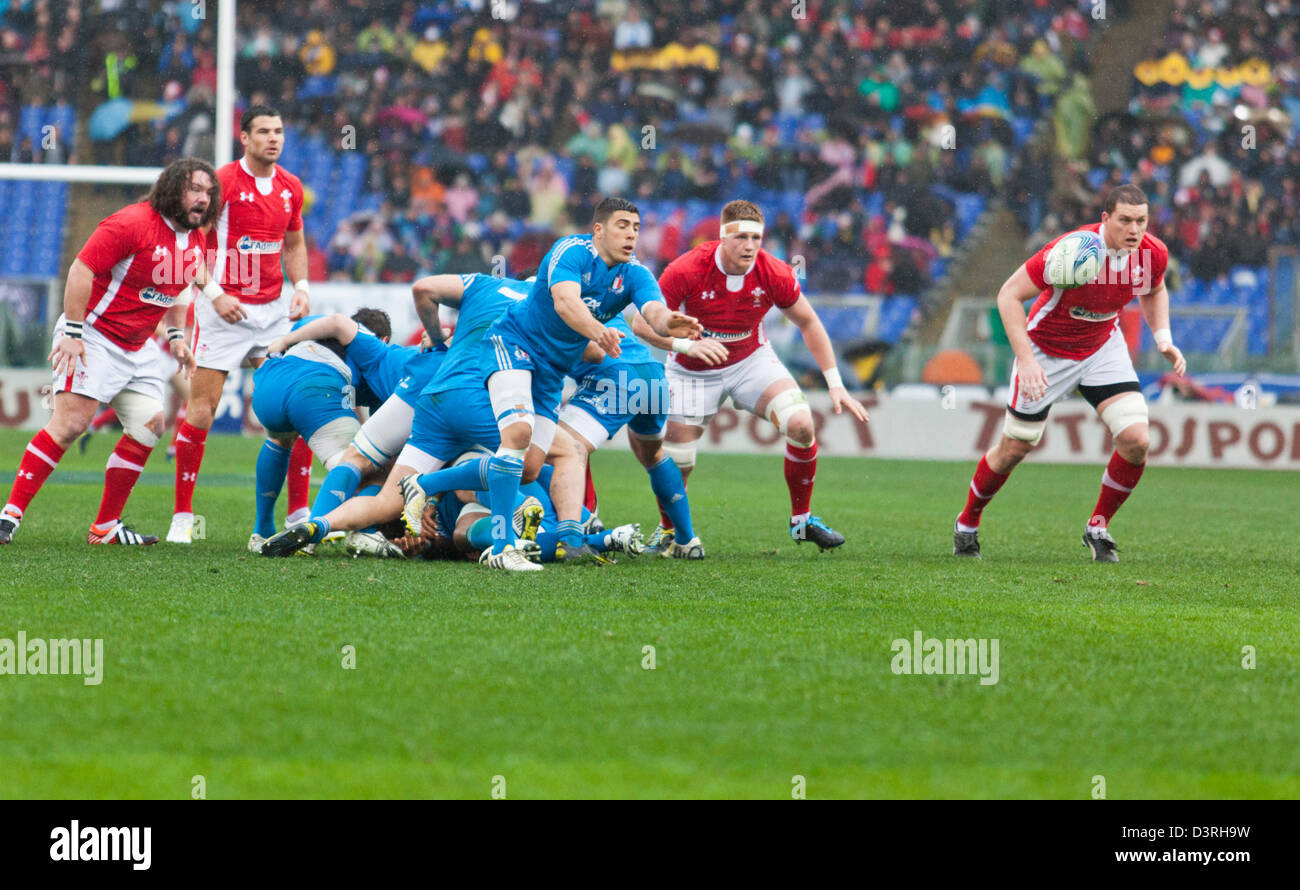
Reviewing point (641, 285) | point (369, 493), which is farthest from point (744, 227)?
point (369, 493)

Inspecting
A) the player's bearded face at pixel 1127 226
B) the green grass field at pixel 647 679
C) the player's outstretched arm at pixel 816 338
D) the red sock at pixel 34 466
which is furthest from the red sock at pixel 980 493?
the red sock at pixel 34 466

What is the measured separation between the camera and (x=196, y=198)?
7.16 m

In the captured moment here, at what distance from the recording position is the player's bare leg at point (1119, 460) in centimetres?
768

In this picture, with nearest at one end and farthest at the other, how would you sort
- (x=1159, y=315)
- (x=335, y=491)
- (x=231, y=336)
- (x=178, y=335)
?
(x=335, y=491) → (x=178, y=335) → (x=231, y=336) → (x=1159, y=315)

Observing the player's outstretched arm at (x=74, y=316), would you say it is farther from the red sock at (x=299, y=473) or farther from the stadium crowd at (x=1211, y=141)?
the stadium crowd at (x=1211, y=141)

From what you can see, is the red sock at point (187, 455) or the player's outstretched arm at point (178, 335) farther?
the red sock at point (187, 455)

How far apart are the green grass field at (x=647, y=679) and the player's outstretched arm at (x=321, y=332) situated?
106cm

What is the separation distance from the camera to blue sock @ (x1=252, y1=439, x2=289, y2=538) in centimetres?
736

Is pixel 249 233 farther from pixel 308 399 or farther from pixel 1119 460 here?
pixel 1119 460

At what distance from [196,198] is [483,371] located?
1.70 m

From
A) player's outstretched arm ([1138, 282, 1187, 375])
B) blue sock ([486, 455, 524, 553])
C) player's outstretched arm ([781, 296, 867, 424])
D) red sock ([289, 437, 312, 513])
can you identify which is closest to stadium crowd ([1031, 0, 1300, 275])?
player's outstretched arm ([1138, 282, 1187, 375])

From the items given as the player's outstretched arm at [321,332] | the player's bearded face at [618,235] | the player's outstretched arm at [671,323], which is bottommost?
the player's outstretched arm at [671,323]

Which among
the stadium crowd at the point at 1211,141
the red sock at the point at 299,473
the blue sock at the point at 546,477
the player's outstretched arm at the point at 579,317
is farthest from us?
the stadium crowd at the point at 1211,141

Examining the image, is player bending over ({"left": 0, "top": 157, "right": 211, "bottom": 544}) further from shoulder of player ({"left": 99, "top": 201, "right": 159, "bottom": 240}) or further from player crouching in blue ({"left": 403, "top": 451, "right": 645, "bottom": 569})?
player crouching in blue ({"left": 403, "top": 451, "right": 645, "bottom": 569})
